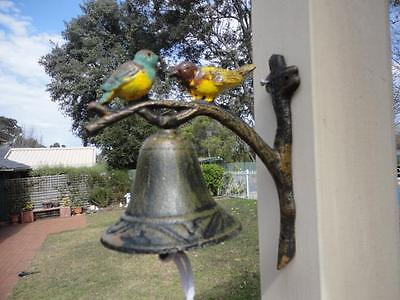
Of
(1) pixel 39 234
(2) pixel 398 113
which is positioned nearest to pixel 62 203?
(1) pixel 39 234

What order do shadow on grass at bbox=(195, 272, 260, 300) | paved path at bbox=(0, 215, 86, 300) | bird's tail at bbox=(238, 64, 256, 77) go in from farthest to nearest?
paved path at bbox=(0, 215, 86, 300), shadow on grass at bbox=(195, 272, 260, 300), bird's tail at bbox=(238, 64, 256, 77)

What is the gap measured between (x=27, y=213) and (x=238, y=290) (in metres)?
12.5

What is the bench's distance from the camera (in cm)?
1488

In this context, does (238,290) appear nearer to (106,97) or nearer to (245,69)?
(245,69)

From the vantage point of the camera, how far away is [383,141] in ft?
4.09

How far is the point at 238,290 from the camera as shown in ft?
15.0

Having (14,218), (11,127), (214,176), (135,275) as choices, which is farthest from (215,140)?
(11,127)

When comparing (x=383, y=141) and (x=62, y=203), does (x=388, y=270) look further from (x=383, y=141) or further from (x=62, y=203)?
(x=62, y=203)

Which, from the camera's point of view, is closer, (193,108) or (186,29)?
(193,108)

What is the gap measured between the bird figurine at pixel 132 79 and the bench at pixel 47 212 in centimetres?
1564

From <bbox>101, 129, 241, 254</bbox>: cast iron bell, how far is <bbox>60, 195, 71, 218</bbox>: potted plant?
1541 cm

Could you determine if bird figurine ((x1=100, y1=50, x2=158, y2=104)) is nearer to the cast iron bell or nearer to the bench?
the cast iron bell

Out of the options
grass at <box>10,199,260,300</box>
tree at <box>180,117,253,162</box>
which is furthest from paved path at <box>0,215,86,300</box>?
tree at <box>180,117,253,162</box>

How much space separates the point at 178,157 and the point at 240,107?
9.41 metres
